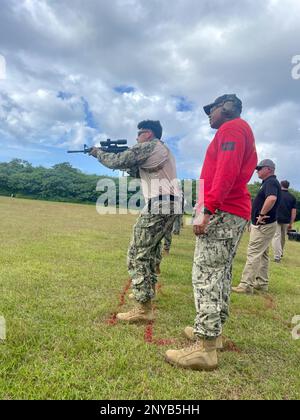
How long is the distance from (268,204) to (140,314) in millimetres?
3040

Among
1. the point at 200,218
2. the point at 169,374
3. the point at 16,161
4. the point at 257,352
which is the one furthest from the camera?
the point at 16,161

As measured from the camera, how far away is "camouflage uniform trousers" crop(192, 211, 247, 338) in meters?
2.71

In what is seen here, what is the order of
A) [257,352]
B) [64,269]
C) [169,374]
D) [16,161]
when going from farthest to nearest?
[16,161], [64,269], [257,352], [169,374]

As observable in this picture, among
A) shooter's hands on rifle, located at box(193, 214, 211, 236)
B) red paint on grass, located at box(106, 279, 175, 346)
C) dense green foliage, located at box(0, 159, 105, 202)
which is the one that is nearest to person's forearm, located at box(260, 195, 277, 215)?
red paint on grass, located at box(106, 279, 175, 346)

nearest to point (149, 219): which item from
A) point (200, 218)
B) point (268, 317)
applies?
point (200, 218)

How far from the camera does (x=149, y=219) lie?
3559 millimetres

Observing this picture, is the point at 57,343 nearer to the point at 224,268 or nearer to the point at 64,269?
the point at 224,268

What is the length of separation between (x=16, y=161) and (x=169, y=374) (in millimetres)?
84454

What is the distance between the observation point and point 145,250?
3.55 metres

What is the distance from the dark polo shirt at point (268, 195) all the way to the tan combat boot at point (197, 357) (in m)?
3.22

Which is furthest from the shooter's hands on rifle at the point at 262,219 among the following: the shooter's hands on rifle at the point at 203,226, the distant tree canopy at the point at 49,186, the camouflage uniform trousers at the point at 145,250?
the distant tree canopy at the point at 49,186

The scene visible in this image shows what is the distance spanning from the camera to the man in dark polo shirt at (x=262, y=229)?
5.34m
